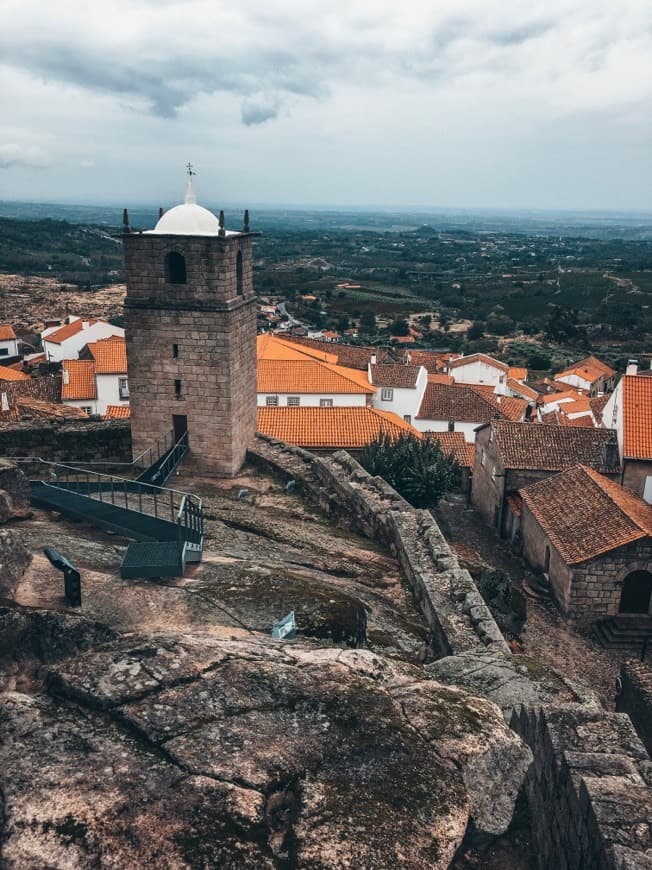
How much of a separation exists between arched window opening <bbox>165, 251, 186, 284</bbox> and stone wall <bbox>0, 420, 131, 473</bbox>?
4.20 m

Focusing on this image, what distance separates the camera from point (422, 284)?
485 feet

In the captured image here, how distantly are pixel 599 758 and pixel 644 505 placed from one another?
18889 millimetres

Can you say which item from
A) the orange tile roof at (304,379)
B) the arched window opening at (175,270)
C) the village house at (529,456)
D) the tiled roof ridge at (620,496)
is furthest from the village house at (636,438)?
the arched window opening at (175,270)

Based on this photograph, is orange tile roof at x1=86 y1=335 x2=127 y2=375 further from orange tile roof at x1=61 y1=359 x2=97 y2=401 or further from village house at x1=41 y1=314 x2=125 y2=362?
village house at x1=41 y1=314 x2=125 y2=362

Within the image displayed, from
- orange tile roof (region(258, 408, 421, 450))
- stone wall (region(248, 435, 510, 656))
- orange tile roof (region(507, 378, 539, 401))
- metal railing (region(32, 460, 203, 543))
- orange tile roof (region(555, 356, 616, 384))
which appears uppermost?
metal railing (region(32, 460, 203, 543))

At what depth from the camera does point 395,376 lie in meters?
42.3

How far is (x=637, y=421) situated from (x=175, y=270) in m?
17.4

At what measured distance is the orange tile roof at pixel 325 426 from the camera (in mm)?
25469

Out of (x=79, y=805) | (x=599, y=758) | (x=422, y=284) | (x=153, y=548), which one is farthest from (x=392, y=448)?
(x=422, y=284)

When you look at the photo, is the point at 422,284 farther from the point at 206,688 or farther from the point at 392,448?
the point at 206,688

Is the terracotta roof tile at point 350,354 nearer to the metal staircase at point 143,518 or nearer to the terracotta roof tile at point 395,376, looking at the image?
the terracotta roof tile at point 395,376

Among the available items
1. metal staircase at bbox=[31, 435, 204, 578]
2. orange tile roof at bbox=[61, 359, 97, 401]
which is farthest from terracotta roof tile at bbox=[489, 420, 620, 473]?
orange tile roof at bbox=[61, 359, 97, 401]

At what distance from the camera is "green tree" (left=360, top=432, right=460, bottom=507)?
881 inches

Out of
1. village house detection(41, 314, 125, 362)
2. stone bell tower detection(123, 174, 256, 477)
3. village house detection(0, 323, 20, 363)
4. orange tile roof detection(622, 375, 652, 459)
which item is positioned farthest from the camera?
village house detection(0, 323, 20, 363)
